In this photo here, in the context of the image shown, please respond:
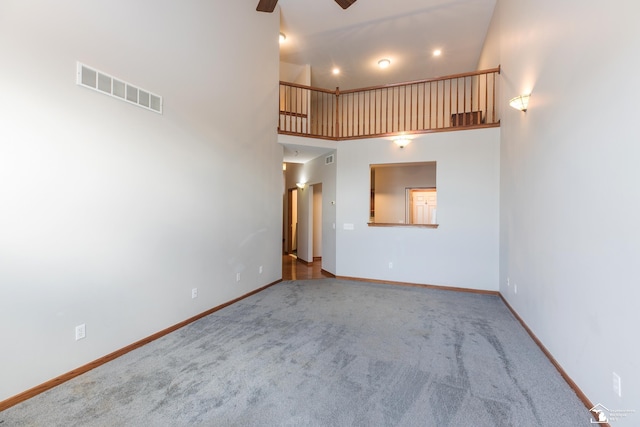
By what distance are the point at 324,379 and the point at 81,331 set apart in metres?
2.03

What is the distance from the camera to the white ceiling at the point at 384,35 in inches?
186

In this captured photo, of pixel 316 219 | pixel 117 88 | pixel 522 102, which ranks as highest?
pixel 522 102

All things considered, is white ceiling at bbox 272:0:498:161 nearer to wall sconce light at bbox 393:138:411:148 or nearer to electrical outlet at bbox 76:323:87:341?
wall sconce light at bbox 393:138:411:148

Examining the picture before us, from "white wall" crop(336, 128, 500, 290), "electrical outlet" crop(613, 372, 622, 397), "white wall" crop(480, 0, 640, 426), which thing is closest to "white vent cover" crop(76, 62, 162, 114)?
"white wall" crop(336, 128, 500, 290)

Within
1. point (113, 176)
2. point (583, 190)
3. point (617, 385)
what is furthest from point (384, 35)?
point (617, 385)

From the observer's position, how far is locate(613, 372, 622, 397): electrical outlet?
1.52m

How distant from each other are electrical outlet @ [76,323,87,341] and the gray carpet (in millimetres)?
303

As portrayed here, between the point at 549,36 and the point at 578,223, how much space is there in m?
1.77

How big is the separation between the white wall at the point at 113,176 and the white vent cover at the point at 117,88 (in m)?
0.06

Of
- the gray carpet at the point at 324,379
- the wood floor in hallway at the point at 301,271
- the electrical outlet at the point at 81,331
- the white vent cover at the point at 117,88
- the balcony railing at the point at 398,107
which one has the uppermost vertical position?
the balcony railing at the point at 398,107

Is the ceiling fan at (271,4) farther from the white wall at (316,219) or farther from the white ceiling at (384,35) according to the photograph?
the white wall at (316,219)

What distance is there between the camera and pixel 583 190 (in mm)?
1896

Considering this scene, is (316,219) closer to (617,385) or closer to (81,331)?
(81,331)

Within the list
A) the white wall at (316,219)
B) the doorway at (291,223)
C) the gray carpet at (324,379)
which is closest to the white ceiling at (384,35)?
the white wall at (316,219)
